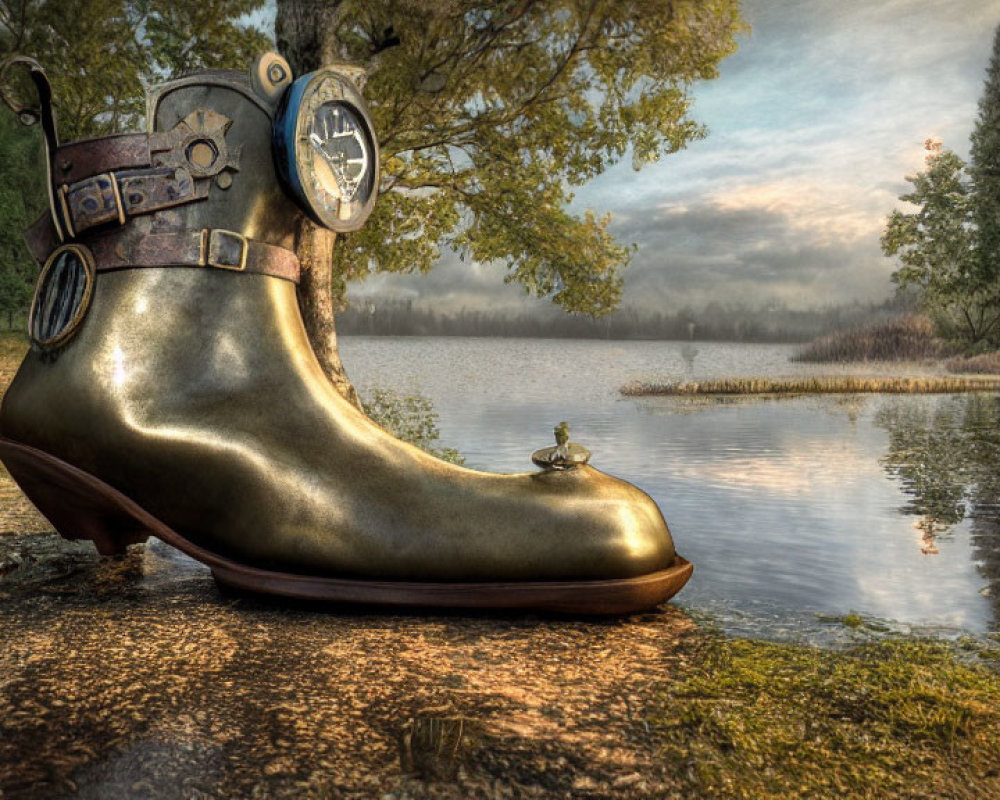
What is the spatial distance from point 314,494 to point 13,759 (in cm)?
97

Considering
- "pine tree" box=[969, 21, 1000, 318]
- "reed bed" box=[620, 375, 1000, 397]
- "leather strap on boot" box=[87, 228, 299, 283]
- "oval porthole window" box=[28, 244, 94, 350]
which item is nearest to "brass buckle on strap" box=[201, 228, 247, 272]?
"leather strap on boot" box=[87, 228, 299, 283]

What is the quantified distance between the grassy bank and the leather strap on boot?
1547mm

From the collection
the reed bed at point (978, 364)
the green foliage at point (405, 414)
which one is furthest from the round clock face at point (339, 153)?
the reed bed at point (978, 364)

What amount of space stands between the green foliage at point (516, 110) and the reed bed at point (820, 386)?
35.1 ft

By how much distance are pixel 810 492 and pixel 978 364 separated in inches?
977

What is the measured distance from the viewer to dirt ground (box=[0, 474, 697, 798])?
1.37 meters

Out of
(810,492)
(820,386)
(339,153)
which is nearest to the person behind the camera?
(339,153)

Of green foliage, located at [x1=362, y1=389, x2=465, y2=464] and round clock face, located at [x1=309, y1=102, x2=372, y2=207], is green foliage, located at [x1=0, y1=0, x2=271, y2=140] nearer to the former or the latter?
green foliage, located at [x1=362, y1=389, x2=465, y2=464]

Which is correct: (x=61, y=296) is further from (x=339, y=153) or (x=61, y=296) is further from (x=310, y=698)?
(x=310, y=698)

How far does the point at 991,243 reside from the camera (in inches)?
1094

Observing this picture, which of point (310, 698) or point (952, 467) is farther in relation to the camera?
point (952, 467)

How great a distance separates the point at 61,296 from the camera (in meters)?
2.44

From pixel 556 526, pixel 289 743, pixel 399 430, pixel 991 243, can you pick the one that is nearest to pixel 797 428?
pixel 399 430

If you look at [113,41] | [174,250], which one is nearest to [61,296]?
[174,250]
